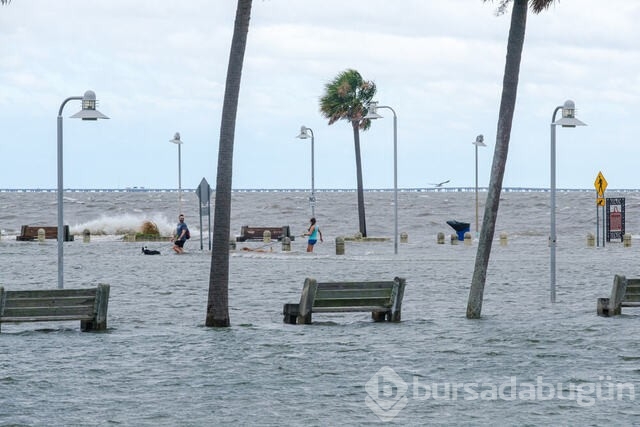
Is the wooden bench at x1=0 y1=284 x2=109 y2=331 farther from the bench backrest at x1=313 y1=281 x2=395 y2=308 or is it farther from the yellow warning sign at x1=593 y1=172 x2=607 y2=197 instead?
the yellow warning sign at x1=593 y1=172 x2=607 y2=197

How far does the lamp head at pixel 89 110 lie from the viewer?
23266mm

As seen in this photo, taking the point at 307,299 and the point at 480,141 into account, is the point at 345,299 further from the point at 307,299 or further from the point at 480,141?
the point at 480,141

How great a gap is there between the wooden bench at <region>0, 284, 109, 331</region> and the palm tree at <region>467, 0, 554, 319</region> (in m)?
6.87

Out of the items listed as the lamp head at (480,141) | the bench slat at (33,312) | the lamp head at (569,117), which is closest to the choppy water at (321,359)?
the bench slat at (33,312)

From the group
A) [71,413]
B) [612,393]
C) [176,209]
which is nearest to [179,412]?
[71,413]

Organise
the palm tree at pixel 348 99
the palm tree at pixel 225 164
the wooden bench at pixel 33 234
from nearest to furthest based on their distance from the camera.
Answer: the palm tree at pixel 225 164 → the wooden bench at pixel 33 234 → the palm tree at pixel 348 99

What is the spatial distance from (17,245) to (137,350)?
42559 mm

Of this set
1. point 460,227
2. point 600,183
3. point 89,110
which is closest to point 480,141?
point 460,227

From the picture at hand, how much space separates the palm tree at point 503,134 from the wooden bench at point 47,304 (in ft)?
22.6

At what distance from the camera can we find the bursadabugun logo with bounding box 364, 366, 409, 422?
38.5 feet

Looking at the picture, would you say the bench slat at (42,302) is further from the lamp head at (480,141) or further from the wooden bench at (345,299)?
the lamp head at (480,141)

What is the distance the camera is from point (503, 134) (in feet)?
69.0

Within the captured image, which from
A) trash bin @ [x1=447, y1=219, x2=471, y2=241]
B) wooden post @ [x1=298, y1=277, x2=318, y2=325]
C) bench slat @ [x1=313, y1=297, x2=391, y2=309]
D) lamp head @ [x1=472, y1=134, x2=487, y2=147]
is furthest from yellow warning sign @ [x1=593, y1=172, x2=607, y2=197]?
wooden post @ [x1=298, y1=277, x2=318, y2=325]

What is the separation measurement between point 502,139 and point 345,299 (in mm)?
4273
